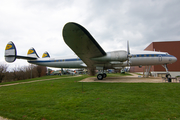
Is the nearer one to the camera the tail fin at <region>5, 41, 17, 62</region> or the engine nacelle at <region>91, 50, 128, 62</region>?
the engine nacelle at <region>91, 50, 128, 62</region>

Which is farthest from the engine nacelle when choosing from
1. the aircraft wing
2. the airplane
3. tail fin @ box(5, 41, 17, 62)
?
tail fin @ box(5, 41, 17, 62)

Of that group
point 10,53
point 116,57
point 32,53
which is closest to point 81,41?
Result: point 116,57

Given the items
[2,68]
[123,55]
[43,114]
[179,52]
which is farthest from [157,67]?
[2,68]

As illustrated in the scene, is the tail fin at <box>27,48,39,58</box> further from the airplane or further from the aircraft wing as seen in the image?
the aircraft wing

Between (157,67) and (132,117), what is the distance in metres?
25.5

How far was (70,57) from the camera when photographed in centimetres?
1644

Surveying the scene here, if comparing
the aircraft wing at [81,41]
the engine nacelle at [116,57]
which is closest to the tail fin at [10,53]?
the aircraft wing at [81,41]

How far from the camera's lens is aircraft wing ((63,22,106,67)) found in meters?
7.02

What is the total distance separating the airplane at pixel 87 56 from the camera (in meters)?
7.59

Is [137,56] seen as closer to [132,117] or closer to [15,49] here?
[132,117]

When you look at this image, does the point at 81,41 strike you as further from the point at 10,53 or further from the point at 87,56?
the point at 10,53

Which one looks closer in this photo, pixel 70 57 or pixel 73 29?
pixel 73 29

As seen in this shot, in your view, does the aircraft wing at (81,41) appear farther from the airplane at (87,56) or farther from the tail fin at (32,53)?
the tail fin at (32,53)

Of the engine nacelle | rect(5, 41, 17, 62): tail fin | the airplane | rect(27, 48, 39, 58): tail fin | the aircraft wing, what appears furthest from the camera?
rect(27, 48, 39, 58): tail fin
